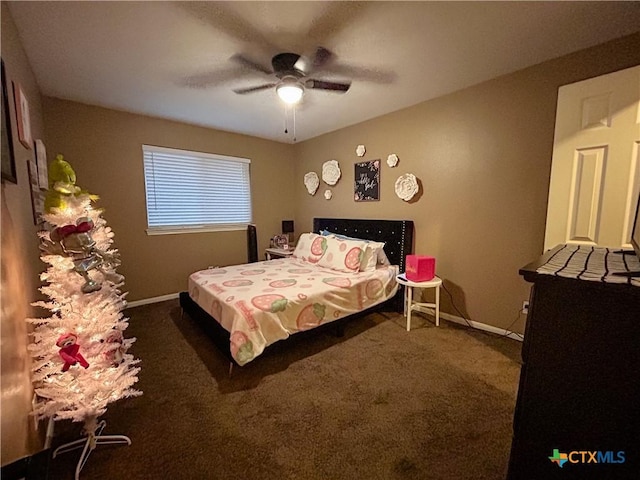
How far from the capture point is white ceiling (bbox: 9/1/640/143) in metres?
1.64

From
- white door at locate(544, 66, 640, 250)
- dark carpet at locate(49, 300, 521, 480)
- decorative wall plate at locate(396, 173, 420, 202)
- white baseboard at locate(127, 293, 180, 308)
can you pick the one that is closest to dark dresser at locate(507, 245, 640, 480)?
dark carpet at locate(49, 300, 521, 480)

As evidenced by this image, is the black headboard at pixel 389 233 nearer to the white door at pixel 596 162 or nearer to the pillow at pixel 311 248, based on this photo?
the pillow at pixel 311 248

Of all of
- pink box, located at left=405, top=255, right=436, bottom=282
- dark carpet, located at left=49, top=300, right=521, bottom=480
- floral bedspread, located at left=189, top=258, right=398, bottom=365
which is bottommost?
dark carpet, located at left=49, top=300, right=521, bottom=480

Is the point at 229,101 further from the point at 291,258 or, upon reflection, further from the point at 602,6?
the point at 602,6

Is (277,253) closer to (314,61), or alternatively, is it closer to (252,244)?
(252,244)

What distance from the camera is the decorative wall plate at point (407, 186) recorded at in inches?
126

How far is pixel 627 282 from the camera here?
27.7 inches

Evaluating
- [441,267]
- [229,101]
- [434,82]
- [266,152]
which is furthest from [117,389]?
[266,152]

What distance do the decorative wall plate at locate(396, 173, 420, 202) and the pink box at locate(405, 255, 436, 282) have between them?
0.84 meters

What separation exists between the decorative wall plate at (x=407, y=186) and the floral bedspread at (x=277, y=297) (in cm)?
88

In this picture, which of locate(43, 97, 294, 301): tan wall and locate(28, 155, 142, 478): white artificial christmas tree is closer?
locate(28, 155, 142, 478): white artificial christmas tree

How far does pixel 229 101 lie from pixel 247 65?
34.9 inches

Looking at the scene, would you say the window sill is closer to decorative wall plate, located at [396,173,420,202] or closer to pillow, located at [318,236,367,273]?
pillow, located at [318,236,367,273]

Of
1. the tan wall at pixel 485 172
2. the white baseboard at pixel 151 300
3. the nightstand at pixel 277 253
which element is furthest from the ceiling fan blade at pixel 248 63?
the white baseboard at pixel 151 300
